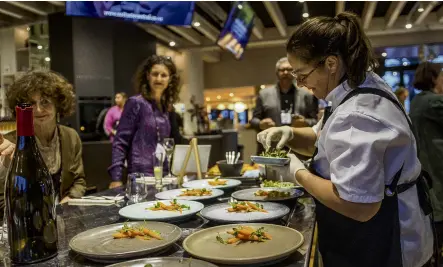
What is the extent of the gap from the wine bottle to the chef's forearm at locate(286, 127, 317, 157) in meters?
1.37

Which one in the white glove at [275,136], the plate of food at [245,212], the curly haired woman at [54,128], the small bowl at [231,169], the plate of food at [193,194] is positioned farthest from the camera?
the small bowl at [231,169]

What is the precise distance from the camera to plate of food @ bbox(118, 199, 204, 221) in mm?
1487

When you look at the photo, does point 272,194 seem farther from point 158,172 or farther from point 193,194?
point 158,172

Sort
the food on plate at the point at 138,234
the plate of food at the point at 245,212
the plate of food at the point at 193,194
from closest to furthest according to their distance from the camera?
the food on plate at the point at 138,234, the plate of food at the point at 245,212, the plate of food at the point at 193,194

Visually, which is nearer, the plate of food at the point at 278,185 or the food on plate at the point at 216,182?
the plate of food at the point at 278,185

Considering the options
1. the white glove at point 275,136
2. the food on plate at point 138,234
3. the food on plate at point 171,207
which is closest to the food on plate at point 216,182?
the white glove at point 275,136

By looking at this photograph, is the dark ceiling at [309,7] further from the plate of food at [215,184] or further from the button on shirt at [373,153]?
the button on shirt at [373,153]

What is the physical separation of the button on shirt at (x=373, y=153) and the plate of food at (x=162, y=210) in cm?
60

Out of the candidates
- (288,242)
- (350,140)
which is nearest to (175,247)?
(288,242)

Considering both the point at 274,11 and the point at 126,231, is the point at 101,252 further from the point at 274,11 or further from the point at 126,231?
the point at 274,11

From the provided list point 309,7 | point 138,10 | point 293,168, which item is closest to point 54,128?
point 293,168

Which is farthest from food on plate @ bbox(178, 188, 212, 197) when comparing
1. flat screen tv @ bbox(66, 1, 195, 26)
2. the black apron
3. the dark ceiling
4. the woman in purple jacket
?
the dark ceiling

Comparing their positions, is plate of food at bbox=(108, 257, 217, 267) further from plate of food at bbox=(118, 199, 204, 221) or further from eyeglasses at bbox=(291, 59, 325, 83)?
eyeglasses at bbox=(291, 59, 325, 83)

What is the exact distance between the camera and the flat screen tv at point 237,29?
20.0 ft
